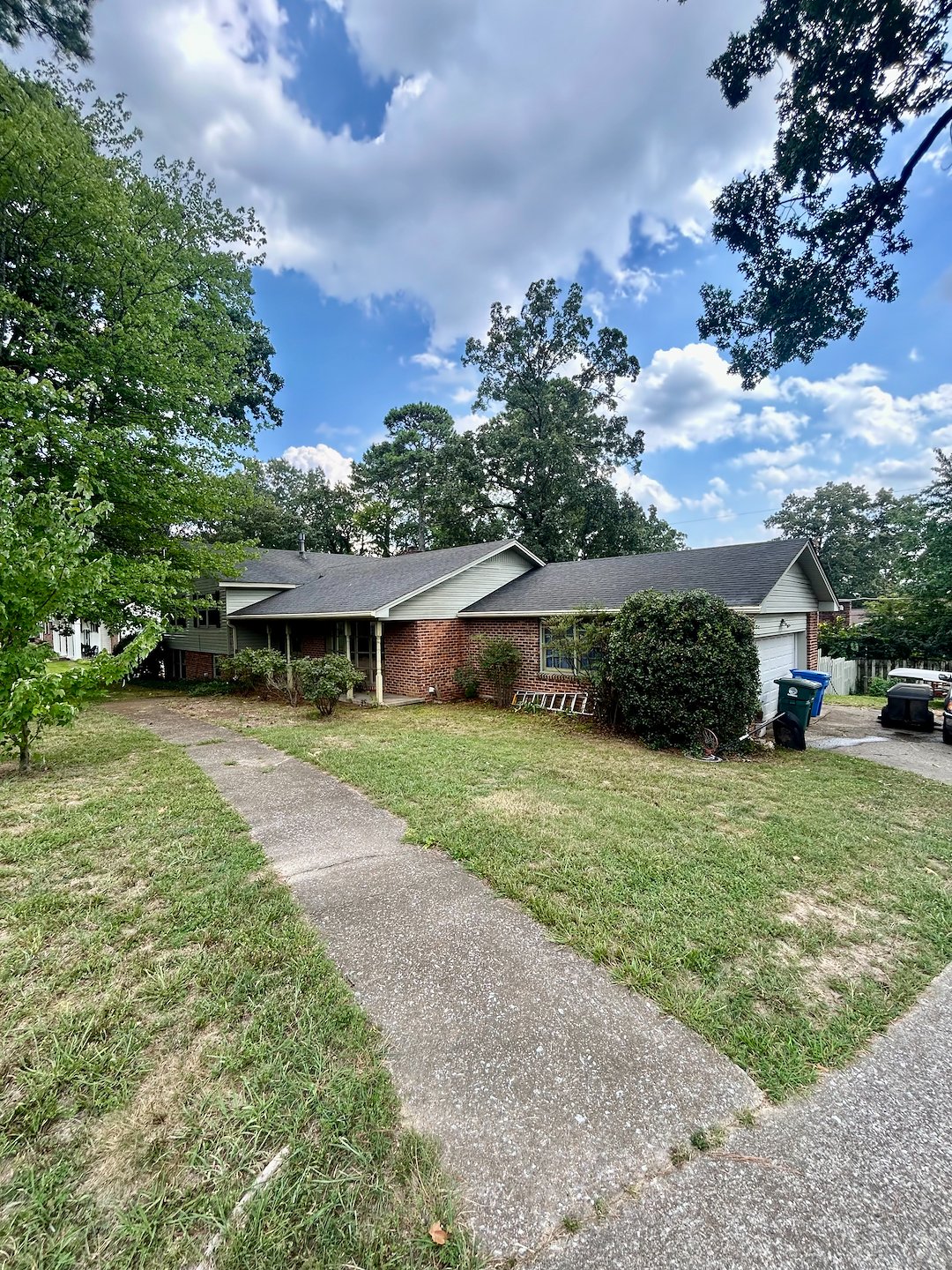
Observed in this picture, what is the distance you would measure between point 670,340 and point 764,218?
25.7ft

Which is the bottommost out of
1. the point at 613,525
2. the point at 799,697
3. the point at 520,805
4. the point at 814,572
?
the point at 520,805

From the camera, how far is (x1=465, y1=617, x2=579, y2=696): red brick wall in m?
11.6

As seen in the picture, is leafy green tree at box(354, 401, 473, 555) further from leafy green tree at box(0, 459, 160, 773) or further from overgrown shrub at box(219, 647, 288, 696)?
leafy green tree at box(0, 459, 160, 773)

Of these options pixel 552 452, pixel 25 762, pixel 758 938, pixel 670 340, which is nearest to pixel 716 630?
pixel 758 938

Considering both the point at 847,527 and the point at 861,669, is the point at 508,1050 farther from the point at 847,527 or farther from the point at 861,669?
the point at 847,527

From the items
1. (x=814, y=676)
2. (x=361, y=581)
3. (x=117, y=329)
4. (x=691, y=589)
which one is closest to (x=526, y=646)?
(x=691, y=589)

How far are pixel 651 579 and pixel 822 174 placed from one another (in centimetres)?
714

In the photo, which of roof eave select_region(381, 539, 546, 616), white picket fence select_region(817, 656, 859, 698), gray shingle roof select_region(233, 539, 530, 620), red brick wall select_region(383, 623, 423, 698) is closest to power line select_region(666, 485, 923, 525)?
white picket fence select_region(817, 656, 859, 698)

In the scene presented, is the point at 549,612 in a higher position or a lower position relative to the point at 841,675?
higher

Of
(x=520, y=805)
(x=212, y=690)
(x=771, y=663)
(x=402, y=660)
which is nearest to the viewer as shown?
(x=520, y=805)

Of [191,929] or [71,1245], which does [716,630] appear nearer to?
[191,929]

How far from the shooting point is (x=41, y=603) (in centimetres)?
575

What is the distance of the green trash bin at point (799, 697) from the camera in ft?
28.6

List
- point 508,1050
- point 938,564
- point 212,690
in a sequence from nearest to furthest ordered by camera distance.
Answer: point 508,1050 → point 938,564 → point 212,690
